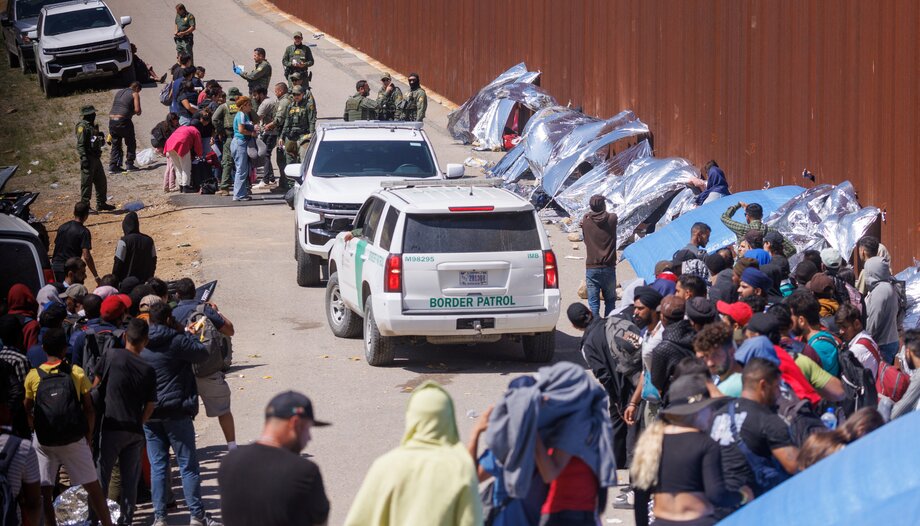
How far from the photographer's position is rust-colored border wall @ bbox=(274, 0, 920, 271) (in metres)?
14.3

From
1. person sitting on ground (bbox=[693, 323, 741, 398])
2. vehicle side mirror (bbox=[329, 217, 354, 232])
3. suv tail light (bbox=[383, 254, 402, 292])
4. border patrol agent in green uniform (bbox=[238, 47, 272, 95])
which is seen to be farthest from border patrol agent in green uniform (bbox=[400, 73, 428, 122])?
person sitting on ground (bbox=[693, 323, 741, 398])

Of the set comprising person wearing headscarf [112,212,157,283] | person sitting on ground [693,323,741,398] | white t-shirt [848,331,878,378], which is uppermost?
person sitting on ground [693,323,741,398]

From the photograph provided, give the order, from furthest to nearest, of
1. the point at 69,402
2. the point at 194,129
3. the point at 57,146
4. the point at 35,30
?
the point at 35,30 → the point at 57,146 → the point at 194,129 → the point at 69,402

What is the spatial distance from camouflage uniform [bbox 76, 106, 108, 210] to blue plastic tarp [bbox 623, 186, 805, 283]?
418 inches

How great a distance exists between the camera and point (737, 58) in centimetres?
1798

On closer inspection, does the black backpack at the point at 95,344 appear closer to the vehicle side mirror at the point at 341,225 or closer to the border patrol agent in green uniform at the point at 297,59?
the vehicle side mirror at the point at 341,225

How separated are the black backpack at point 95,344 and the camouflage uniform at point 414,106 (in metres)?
15.5

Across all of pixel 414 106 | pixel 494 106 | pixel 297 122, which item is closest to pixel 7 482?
pixel 297 122

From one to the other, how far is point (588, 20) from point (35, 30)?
16179mm

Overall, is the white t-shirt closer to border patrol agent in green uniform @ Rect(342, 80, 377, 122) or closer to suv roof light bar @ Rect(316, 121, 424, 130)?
suv roof light bar @ Rect(316, 121, 424, 130)

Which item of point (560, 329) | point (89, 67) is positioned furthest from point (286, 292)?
point (89, 67)

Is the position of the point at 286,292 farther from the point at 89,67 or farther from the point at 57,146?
the point at 89,67

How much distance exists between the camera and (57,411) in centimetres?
822

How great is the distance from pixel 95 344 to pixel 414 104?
15861mm
